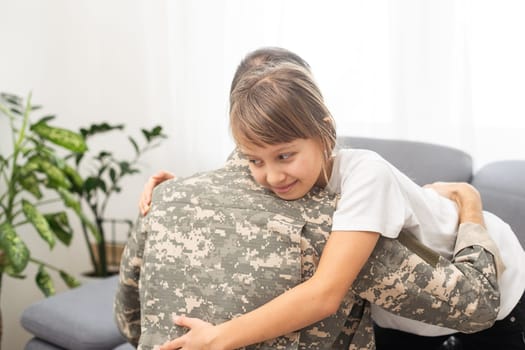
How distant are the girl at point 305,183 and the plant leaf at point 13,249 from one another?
1.31 metres

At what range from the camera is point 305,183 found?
1.01 meters

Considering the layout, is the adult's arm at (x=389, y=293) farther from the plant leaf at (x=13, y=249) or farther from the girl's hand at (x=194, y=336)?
the plant leaf at (x=13, y=249)

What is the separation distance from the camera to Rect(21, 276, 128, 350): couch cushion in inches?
73.2

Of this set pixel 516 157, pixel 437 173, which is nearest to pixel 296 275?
pixel 437 173

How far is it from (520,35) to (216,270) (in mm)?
1486

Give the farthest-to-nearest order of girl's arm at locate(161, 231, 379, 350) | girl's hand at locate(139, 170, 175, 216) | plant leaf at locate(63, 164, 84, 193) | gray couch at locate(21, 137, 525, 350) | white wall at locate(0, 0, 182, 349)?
white wall at locate(0, 0, 182, 349)
plant leaf at locate(63, 164, 84, 193)
gray couch at locate(21, 137, 525, 350)
girl's hand at locate(139, 170, 175, 216)
girl's arm at locate(161, 231, 379, 350)

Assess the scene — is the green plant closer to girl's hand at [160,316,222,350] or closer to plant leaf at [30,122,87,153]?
plant leaf at [30,122,87,153]

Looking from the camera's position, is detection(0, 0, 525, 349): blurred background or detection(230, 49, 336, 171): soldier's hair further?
detection(0, 0, 525, 349): blurred background

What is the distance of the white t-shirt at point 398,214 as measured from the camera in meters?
0.94

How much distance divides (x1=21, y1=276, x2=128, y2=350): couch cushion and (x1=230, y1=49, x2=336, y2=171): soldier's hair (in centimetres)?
110

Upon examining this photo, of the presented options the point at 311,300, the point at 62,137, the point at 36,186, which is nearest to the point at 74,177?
the point at 36,186

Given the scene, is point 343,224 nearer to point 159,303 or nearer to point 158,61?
point 159,303

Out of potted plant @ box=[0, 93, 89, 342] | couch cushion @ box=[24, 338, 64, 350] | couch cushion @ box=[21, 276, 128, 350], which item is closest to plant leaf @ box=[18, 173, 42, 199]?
potted plant @ box=[0, 93, 89, 342]

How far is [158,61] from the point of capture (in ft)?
9.37
